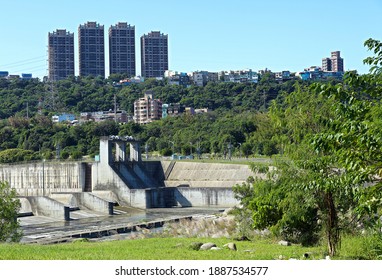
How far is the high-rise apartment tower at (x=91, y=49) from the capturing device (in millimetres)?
195000

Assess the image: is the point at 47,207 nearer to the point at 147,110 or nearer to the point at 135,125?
the point at 135,125

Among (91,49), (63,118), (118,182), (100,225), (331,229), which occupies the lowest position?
(100,225)

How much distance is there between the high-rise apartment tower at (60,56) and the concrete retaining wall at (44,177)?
129 meters

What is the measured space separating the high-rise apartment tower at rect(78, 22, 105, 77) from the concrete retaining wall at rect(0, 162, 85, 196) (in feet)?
420

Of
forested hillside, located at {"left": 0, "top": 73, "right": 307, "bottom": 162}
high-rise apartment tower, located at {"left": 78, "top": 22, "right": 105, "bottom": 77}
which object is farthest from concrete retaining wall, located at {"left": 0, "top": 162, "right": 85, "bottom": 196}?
high-rise apartment tower, located at {"left": 78, "top": 22, "right": 105, "bottom": 77}

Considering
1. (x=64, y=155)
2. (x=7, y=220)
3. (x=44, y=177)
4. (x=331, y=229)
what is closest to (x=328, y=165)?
(x=331, y=229)

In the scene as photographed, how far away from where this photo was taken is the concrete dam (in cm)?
5561

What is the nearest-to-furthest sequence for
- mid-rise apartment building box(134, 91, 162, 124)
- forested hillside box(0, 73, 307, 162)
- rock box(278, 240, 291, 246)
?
rock box(278, 240, 291, 246) → forested hillside box(0, 73, 307, 162) → mid-rise apartment building box(134, 91, 162, 124)

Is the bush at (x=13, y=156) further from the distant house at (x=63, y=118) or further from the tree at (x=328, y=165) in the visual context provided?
the tree at (x=328, y=165)

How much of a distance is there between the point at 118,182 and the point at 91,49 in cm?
14171

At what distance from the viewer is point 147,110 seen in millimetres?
130500

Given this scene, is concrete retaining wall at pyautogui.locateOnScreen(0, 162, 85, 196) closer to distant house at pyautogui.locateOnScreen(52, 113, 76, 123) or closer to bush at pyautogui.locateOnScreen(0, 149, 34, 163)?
bush at pyautogui.locateOnScreen(0, 149, 34, 163)

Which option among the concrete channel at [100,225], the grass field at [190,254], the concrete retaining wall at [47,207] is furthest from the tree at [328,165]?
the concrete retaining wall at [47,207]

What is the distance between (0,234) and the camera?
2758cm
